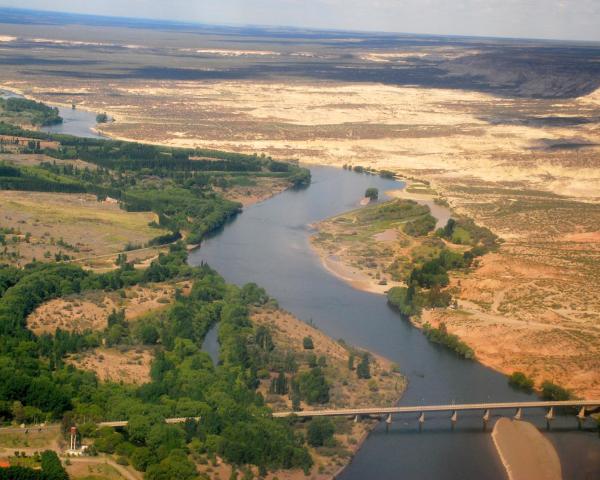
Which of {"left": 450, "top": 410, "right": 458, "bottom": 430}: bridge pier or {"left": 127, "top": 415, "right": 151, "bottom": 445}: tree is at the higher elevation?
{"left": 127, "top": 415, "right": 151, "bottom": 445}: tree

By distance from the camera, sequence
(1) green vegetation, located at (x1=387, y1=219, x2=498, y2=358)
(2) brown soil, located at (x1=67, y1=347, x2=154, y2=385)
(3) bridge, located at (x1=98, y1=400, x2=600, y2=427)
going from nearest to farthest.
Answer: (3) bridge, located at (x1=98, y1=400, x2=600, y2=427)
(2) brown soil, located at (x1=67, y1=347, x2=154, y2=385)
(1) green vegetation, located at (x1=387, y1=219, x2=498, y2=358)

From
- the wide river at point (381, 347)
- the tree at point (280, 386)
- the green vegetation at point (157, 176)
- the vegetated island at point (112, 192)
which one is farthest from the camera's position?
the green vegetation at point (157, 176)

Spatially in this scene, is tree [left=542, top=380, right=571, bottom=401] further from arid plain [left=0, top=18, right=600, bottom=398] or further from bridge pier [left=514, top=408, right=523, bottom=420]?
bridge pier [left=514, top=408, right=523, bottom=420]

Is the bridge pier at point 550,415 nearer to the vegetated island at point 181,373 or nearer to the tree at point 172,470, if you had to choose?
the vegetated island at point 181,373

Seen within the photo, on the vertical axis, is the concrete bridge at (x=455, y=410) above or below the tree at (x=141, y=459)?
below

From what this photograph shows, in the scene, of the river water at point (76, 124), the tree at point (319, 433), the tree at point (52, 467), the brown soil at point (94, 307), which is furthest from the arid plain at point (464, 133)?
the tree at point (52, 467)

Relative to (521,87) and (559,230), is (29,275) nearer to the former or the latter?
(559,230)

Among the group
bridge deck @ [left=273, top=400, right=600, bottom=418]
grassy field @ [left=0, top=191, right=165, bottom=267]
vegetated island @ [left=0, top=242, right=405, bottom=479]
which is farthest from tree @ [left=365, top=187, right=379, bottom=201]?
bridge deck @ [left=273, top=400, right=600, bottom=418]
